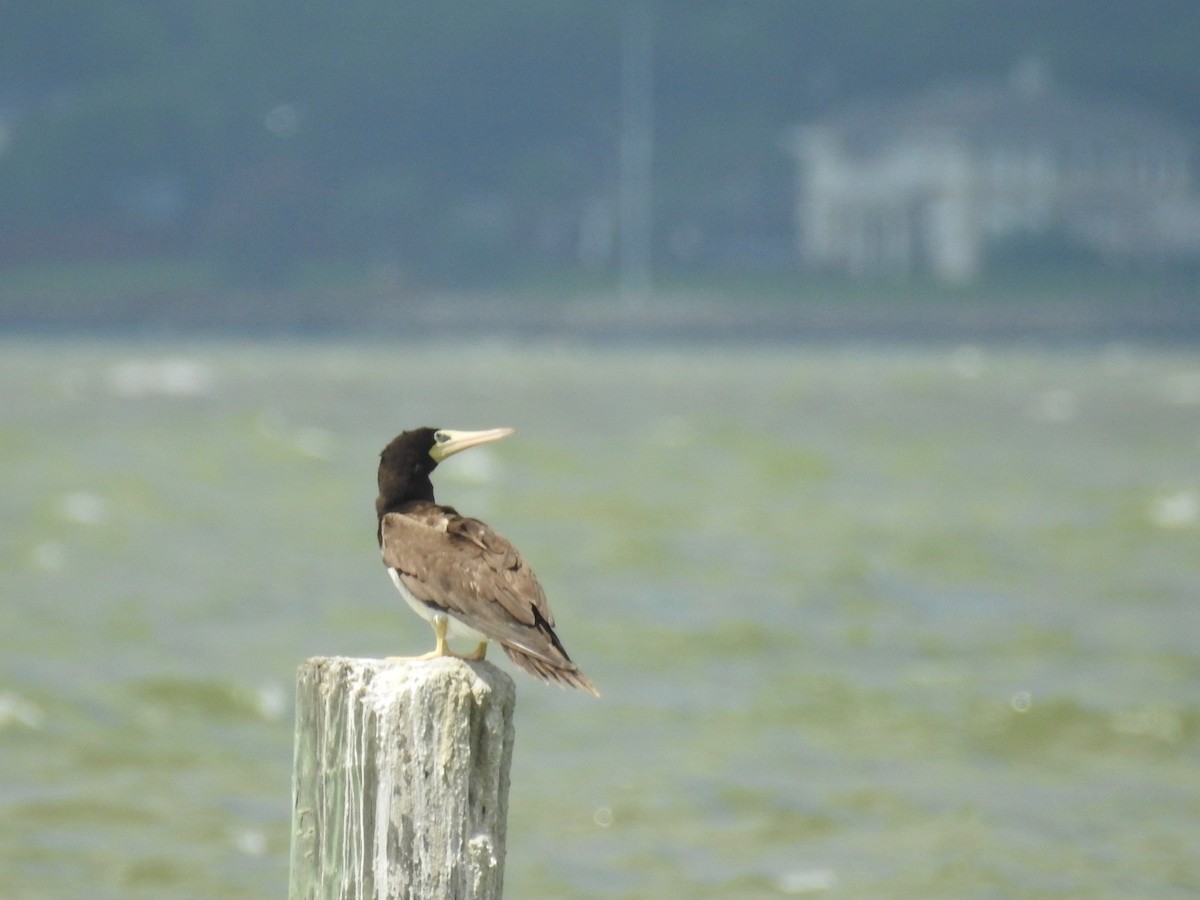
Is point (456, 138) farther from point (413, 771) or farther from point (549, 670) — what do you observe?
point (413, 771)

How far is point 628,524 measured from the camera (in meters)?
23.9

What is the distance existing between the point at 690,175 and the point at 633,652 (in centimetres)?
9536

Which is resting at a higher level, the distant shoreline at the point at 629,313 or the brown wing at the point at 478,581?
the distant shoreline at the point at 629,313

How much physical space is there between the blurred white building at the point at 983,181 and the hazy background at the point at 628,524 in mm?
2838

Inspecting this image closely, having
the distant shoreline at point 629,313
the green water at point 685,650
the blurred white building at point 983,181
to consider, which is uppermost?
the blurred white building at point 983,181

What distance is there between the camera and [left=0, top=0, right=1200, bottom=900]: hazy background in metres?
10.7

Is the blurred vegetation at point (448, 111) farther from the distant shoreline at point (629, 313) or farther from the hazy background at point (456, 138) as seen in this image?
the distant shoreline at point (629, 313)

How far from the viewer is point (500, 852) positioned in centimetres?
496

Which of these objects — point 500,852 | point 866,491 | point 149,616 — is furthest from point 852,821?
point 866,491

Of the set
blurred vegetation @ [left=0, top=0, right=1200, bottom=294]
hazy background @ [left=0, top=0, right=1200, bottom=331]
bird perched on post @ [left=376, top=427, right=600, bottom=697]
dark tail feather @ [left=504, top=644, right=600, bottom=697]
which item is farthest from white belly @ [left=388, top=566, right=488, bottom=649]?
blurred vegetation @ [left=0, top=0, right=1200, bottom=294]

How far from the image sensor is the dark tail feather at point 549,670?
5.04 metres

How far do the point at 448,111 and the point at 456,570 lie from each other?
355ft

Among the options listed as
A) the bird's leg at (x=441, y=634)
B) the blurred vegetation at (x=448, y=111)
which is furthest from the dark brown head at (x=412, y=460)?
the blurred vegetation at (x=448, y=111)

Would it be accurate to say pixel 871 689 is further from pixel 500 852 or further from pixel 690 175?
pixel 690 175
